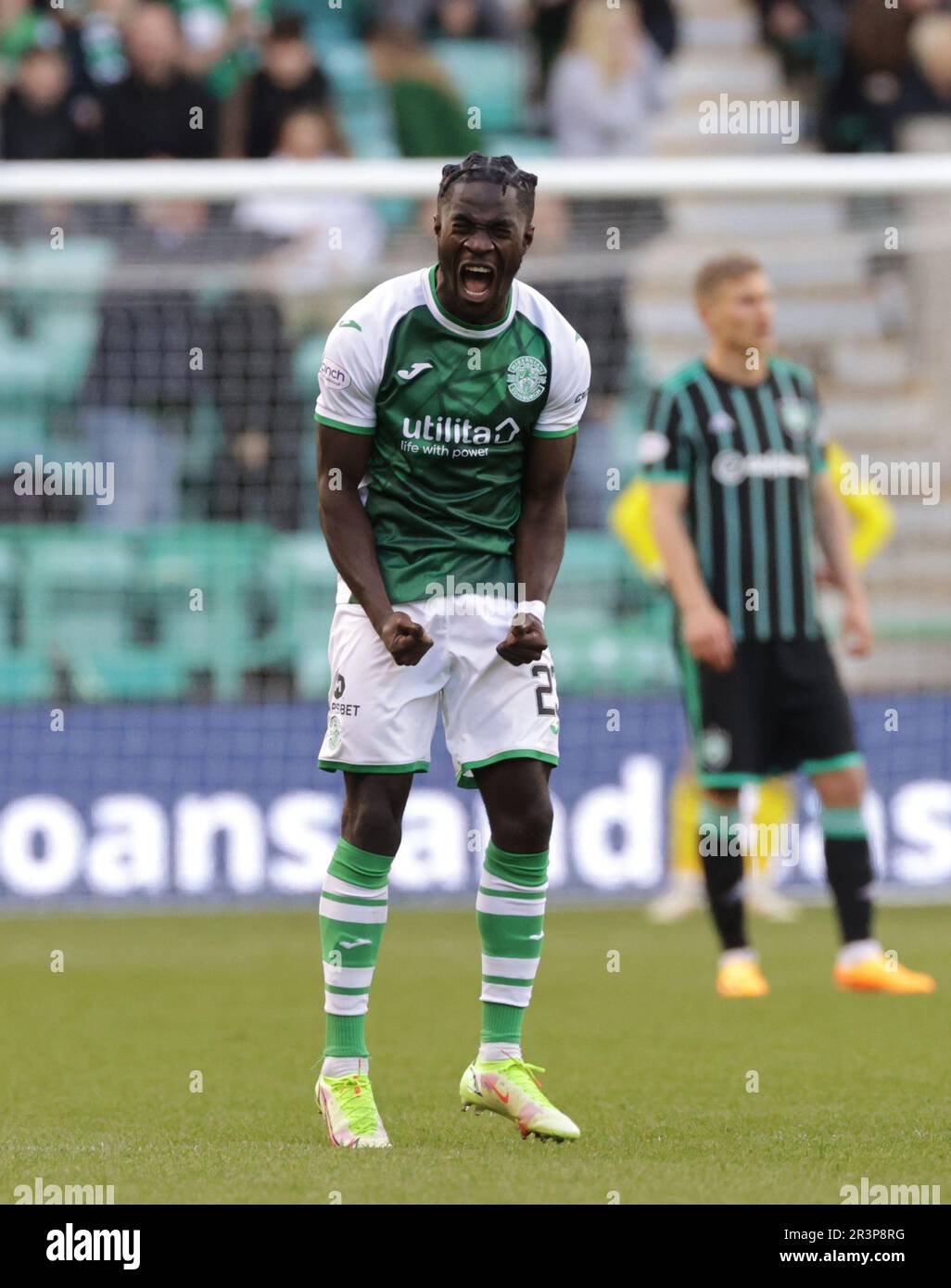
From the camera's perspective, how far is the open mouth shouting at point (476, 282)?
14.9 feet

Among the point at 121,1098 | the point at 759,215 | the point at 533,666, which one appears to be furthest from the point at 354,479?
the point at 759,215

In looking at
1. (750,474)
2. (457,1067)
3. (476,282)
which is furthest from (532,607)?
(750,474)

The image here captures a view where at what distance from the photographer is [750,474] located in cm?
754

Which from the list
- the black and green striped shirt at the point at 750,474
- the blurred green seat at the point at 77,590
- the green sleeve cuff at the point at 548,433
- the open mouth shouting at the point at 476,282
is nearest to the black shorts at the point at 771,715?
the black and green striped shirt at the point at 750,474

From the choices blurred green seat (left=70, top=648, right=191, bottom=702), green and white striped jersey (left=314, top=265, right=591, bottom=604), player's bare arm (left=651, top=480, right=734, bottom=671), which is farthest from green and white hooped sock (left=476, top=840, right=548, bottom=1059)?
blurred green seat (left=70, top=648, right=191, bottom=702)

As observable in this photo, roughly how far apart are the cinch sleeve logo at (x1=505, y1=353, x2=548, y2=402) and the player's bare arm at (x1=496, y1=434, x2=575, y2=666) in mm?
120

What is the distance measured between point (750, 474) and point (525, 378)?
2.93 metres

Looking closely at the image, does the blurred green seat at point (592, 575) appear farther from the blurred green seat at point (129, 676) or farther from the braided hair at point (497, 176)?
the braided hair at point (497, 176)

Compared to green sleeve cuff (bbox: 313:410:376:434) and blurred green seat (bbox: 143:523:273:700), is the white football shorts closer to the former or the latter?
green sleeve cuff (bbox: 313:410:376:434)

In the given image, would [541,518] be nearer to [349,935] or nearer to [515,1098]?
[349,935]

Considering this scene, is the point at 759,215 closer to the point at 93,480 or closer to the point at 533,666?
the point at 93,480

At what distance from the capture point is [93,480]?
1109 centimetres

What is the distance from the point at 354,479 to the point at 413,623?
1.32 ft

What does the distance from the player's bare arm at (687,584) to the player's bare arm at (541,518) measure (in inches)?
96.6
